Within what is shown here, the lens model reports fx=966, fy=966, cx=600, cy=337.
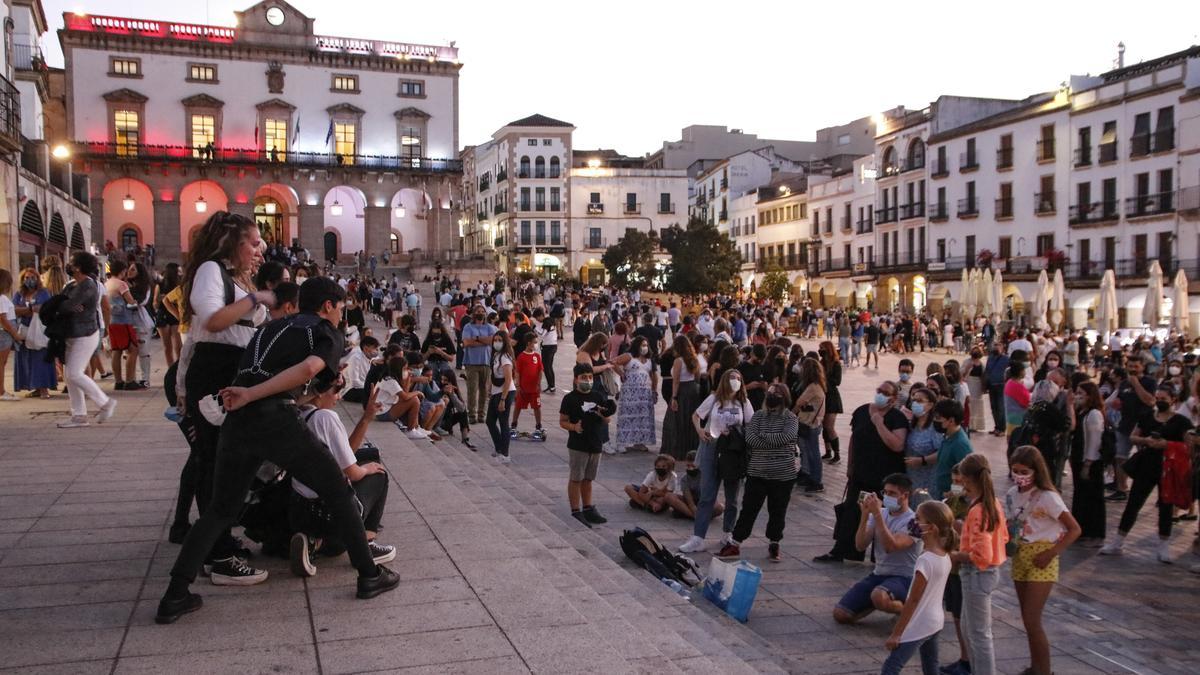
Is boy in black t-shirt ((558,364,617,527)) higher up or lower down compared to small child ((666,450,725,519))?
higher up

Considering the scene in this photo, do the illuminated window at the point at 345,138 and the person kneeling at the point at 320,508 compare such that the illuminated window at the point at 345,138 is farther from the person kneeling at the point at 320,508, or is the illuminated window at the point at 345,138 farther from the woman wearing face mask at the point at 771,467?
Result: the person kneeling at the point at 320,508

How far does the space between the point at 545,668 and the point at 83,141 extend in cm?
5509

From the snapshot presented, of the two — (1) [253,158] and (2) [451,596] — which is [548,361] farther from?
(1) [253,158]

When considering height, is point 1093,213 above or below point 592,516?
above

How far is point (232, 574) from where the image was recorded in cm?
486

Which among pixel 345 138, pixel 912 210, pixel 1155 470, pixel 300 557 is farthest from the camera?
pixel 345 138

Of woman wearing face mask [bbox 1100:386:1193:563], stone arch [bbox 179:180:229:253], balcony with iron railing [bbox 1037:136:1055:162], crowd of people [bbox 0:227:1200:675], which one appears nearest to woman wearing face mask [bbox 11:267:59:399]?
crowd of people [bbox 0:227:1200:675]

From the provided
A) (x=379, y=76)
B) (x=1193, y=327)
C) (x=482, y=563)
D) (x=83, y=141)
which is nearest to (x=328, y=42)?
(x=379, y=76)

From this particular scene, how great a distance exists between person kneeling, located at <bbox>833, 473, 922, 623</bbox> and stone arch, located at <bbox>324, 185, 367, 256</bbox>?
5146 cm

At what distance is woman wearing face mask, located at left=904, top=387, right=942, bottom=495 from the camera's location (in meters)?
8.25

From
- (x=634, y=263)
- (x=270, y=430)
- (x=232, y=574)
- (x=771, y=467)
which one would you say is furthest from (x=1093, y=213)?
(x=270, y=430)

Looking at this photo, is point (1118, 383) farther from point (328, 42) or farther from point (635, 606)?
point (328, 42)

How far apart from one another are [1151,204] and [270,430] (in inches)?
1727

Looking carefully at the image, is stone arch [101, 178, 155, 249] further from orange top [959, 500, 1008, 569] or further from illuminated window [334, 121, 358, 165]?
orange top [959, 500, 1008, 569]
